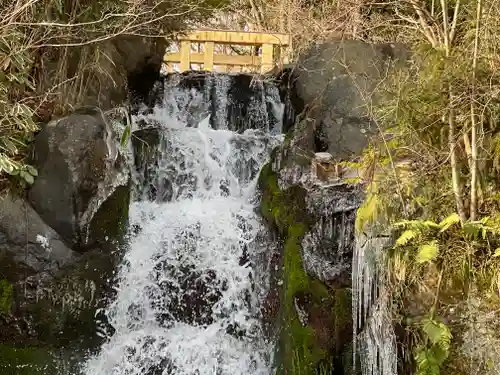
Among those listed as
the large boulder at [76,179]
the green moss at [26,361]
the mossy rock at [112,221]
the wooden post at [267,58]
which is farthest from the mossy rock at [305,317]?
the wooden post at [267,58]

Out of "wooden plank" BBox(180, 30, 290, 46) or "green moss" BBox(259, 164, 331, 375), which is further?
"wooden plank" BBox(180, 30, 290, 46)

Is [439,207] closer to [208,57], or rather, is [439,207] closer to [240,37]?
[240,37]

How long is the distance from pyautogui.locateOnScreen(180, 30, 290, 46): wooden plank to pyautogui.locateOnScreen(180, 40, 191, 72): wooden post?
20.8 inches

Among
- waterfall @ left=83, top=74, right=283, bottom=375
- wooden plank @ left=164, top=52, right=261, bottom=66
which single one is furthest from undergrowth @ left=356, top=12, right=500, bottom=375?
wooden plank @ left=164, top=52, right=261, bottom=66

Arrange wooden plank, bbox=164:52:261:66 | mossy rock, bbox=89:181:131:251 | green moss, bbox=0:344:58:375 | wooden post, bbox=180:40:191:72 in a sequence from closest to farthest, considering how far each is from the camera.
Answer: green moss, bbox=0:344:58:375
mossy rock, bbox=89:181:131:251
wooden post, bbox=180:40:191:72
wooden plank, bbox=164:52:261:66

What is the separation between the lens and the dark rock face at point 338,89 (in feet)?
25.8

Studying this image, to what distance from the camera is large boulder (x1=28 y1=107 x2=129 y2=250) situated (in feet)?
20.4

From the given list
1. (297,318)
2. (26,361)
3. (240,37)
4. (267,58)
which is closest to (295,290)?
(297,318)

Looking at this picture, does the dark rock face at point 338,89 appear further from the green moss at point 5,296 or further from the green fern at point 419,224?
the green moss at point 5,296

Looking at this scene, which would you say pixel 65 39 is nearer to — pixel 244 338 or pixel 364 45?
pixel 244 338

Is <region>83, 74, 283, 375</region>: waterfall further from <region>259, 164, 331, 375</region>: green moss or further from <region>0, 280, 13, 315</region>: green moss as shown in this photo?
<region>0, 280, 13, 315</region>: green moss

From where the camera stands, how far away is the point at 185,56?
40.9ft

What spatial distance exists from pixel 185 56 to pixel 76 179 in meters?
6.83

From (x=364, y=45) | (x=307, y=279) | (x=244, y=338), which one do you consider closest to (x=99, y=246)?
(x=244, y=338)
